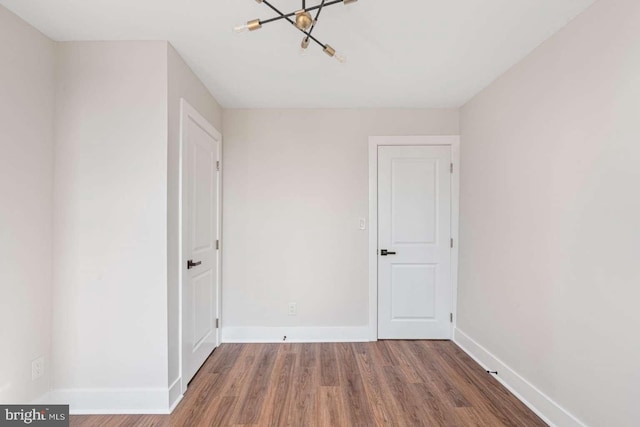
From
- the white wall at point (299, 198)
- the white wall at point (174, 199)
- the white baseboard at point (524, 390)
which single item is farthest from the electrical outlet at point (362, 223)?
the white wall at point (174, 199)

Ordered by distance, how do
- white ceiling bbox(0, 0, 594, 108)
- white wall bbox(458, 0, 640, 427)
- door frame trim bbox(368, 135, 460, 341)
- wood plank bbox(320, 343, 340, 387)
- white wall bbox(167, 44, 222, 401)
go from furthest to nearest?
door frame trim bbox(368, 135, 460, 341), wood plank bbox(320, 343, 340, 387), white wall bbox(167, 44, 222, 401), white ceiling bbox(0, 0, 594, 108), white wall bbox(458, 0, 640, 427)

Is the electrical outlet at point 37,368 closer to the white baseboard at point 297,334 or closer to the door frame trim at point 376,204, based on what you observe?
the white baseboard at point 297,334

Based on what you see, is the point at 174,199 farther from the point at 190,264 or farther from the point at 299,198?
the point at 299,198

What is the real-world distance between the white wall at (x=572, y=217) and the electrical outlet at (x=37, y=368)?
3238 mm

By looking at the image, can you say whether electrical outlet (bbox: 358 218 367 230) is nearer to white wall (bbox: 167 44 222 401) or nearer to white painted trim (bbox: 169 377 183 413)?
white wall (bbox: 167 44 222 401)

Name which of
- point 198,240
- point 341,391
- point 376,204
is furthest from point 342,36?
point 341,391

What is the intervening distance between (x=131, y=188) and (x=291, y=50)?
4.75ft

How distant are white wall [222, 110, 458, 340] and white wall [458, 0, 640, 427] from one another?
114 centimetres

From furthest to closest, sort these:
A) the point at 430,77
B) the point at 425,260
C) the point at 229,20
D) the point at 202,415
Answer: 1. the point at 425,260
2. the point at 430,77
3. the point at 202,415
4. the point at 229,20

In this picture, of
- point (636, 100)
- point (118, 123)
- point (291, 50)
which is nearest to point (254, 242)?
point (118, 123)

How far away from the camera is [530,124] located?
2.16m

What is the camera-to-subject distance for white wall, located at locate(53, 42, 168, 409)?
6.72ft

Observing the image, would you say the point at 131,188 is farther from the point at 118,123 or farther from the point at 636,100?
the point at 636,100

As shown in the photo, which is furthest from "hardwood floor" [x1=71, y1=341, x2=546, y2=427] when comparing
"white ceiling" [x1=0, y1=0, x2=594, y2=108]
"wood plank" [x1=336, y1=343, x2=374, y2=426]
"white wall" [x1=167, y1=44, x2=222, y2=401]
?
"white ceiling" [x1=0, y1=0, x2=594, y2=108]
